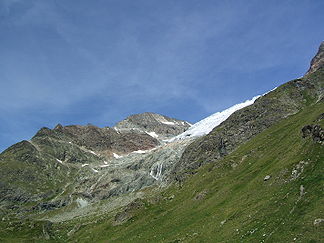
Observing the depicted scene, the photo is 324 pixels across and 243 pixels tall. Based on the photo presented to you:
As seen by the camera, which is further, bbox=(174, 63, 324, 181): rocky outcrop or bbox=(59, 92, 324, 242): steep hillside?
bbox=(174, 63, 324, 181): rocky outcrop

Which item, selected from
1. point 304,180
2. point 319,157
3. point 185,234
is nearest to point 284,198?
point 304,180

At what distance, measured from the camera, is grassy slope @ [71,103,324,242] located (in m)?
37.5

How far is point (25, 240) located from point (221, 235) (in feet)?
288

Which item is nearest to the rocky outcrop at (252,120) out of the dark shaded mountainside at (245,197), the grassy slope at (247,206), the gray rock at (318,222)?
the dark shaded mountainside at (245,197)

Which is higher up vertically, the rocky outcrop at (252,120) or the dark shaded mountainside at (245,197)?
the rocky outcrop at (252,120)

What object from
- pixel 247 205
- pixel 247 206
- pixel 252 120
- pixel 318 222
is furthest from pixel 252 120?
pixel 318 222

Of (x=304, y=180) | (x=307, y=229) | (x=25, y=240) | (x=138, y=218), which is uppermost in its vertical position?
Result: (x=25, y=240)

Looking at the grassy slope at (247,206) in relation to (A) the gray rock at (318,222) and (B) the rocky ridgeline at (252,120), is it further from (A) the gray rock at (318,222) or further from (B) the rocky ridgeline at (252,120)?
(B) the rocky ridgeline at (252,120)

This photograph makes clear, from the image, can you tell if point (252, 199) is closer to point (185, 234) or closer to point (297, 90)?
point (185, 234)

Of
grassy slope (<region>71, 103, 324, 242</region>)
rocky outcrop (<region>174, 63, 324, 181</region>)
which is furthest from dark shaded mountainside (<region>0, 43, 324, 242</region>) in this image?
rocky outcrop (<region>174, 63, 324, 181</region>)

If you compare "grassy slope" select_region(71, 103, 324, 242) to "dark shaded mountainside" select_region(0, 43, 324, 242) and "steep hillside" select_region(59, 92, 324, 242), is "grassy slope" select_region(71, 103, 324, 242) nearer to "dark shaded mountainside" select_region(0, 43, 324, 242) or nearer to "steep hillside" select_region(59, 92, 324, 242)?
"steep hillside" select_region(59, 92, 324, 242)

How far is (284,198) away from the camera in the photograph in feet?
143

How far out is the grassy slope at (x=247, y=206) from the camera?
3753 cm

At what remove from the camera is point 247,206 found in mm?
53250
